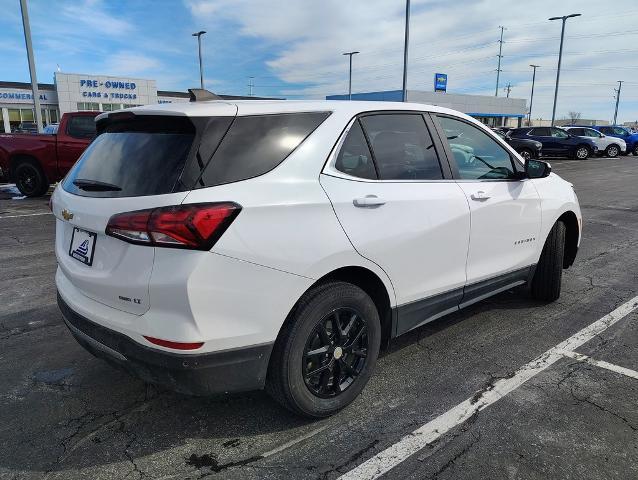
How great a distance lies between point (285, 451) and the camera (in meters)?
2.54

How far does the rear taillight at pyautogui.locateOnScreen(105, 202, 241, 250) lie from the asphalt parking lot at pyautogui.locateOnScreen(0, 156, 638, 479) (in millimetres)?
1130

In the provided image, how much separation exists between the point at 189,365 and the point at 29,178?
37.4 ft

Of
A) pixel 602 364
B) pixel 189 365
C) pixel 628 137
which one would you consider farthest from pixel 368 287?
pixel 628 137

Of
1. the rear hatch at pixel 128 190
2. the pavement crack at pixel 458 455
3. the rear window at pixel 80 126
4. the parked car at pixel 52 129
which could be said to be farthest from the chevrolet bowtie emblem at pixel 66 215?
the parked car at pixel 52 129

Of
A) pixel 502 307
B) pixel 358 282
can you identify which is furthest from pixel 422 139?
pixel 502 307

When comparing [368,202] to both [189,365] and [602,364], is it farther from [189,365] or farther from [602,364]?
[602,364]

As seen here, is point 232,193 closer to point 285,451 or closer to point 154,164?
point 154,164

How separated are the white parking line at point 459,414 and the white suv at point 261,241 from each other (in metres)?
0.43

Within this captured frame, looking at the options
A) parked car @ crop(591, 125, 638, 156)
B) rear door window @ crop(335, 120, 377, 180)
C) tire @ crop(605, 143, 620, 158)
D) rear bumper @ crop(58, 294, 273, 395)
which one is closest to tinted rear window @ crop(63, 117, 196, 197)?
rear bumper @ crop(58, 294, 273, 395)

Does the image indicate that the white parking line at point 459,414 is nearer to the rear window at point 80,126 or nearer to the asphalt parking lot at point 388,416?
the asphalt parking lot at point 388,416

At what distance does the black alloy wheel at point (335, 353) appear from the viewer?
2.66m

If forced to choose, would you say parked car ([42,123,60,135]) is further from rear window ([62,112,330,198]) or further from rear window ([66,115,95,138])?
rear window ([62,112,330,198])

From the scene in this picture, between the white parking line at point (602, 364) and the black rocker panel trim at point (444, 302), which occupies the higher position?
the black rocker panel trim at point (444, 302)

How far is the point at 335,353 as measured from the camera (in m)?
2.75
